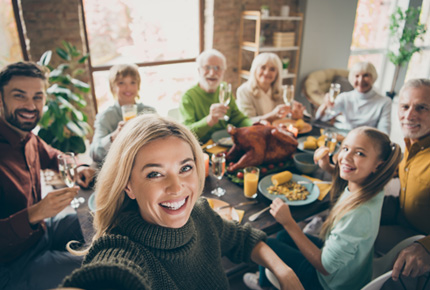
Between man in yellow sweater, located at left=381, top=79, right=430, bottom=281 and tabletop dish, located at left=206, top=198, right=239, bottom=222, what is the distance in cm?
104

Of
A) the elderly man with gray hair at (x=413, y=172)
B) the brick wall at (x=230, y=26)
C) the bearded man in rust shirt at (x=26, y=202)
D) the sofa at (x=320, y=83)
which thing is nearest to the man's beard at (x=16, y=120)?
the bearded man in rust shirt at (x=26, y=202)

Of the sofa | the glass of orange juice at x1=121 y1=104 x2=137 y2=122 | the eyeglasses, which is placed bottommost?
the sofa

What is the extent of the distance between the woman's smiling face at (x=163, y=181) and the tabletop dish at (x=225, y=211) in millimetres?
497

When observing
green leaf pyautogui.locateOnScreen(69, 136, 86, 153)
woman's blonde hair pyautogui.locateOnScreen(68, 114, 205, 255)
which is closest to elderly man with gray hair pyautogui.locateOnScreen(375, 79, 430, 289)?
woman's blonde hair pyautogui.locateOnScreen(68, 114, 205, 255)

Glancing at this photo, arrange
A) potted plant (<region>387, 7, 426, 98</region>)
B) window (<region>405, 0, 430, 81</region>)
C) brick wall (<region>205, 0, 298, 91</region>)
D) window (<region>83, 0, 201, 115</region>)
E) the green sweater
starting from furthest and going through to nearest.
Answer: potted plant (<region>387, 7, 426, 98</region>) → window (<region>405, 0, 430, 81</region>) → brick wall (<region>205, 0, 298, 91</region>) → window (<region>83, 0, 201, 115</region>) → the green sweater

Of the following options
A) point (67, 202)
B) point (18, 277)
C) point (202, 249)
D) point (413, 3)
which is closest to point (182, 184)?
point (202, 249)

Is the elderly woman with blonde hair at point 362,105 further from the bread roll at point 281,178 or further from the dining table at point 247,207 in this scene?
the bread roll at point 281,178

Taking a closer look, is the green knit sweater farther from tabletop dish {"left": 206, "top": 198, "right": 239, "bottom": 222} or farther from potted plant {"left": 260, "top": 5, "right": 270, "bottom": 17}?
potted plant {"left": 260, "top": 5, "right": 270, "bottom": 17}

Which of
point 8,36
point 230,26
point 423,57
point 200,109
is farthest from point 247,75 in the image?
point 423,57

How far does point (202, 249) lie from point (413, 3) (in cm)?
531

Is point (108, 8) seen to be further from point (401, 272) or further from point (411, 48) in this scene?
point (411, 48)

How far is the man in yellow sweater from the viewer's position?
1.59 m

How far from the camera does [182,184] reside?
88 centimetres

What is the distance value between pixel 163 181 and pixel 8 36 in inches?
128
